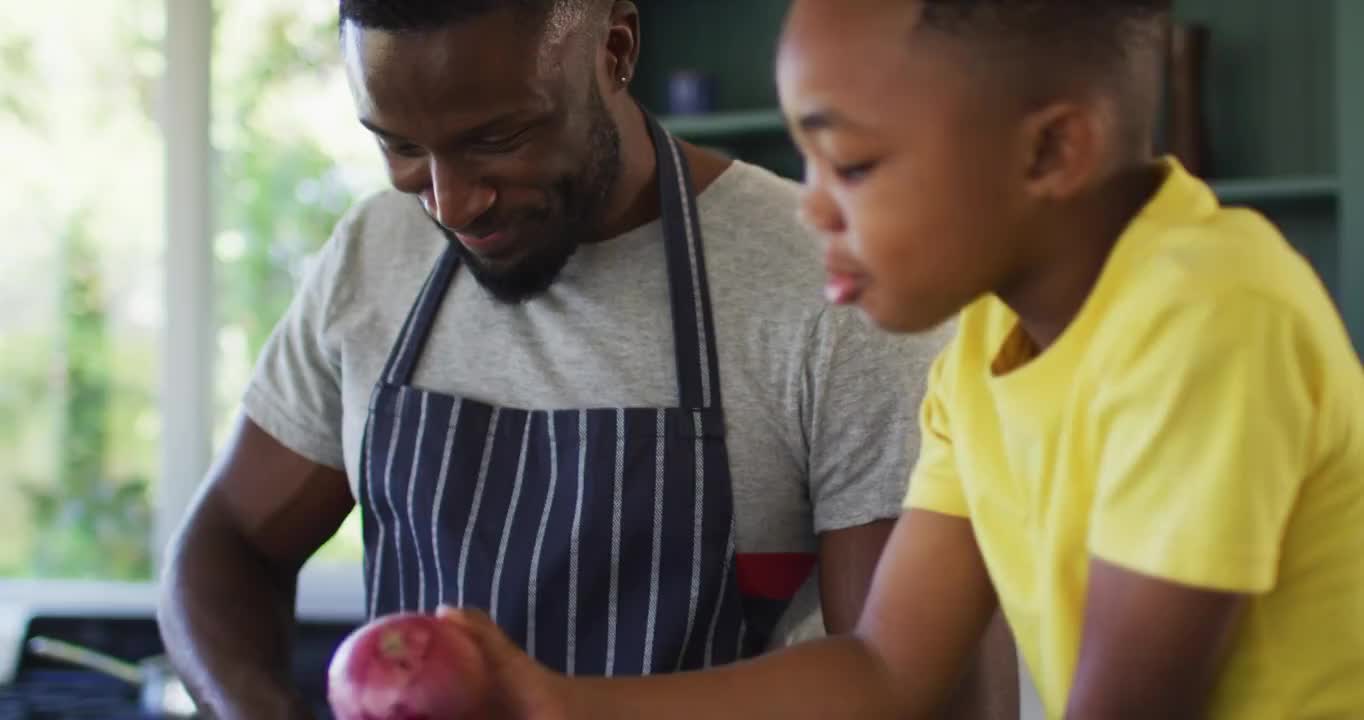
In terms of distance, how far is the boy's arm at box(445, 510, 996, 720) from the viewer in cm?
94

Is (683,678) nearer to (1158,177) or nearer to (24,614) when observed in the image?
(1158,177)

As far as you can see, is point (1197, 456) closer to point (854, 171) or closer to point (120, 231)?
point (854, 171)

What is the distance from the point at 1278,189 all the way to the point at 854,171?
7.31 feet

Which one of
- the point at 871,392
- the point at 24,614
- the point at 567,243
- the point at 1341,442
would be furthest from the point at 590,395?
the point at 24,614

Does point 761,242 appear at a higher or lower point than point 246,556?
higher

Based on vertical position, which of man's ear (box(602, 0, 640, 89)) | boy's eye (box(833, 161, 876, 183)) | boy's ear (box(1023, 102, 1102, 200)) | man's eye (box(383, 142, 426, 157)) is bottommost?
man's eye (box(383, 142, 426, 157))

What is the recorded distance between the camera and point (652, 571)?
130 cm

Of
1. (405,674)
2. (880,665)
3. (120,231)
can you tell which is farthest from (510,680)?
(120,231)

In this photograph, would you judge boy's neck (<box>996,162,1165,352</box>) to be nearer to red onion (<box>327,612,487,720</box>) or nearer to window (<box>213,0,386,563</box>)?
red onion (<box>327,612,487,720</box>)

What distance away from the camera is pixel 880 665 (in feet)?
3.14

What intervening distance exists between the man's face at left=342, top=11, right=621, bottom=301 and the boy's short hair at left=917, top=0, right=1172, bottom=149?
50cm

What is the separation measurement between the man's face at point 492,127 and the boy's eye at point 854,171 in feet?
1.57

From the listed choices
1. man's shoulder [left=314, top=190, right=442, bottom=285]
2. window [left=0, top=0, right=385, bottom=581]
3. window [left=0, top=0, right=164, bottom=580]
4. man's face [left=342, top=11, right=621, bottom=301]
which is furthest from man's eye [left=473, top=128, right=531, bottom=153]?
window [left=0, top=0, right=164, bottom=580]

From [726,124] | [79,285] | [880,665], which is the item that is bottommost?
[79,285]
